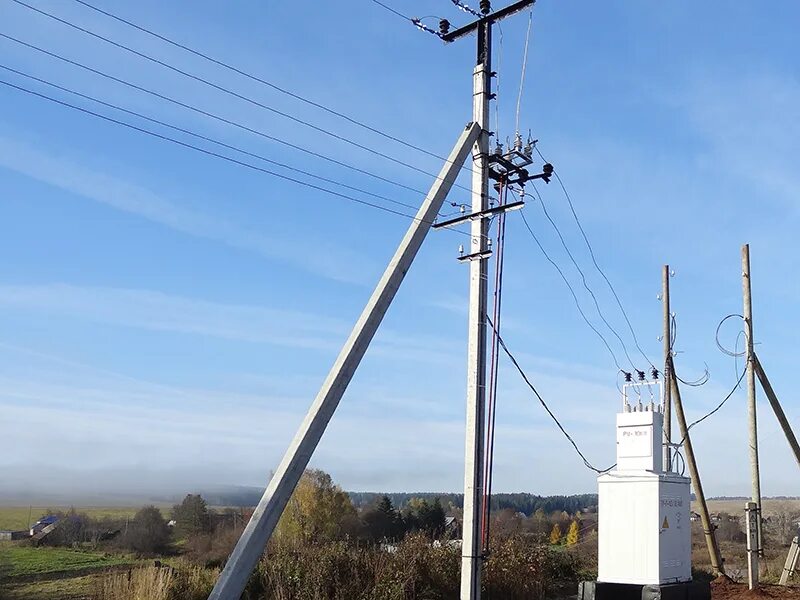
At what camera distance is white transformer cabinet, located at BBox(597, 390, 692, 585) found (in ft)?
38.2

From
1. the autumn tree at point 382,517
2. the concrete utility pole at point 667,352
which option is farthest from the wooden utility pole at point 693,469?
the autumn tree at point 382,517

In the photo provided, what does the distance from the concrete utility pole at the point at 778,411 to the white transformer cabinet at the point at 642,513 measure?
357 inches

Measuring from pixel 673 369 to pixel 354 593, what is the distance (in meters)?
10.3

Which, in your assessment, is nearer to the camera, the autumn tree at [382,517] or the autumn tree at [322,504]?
the autumn tree at [322,504]

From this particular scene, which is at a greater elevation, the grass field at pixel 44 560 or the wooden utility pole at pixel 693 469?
the wooden utility pole at pixel 693 469

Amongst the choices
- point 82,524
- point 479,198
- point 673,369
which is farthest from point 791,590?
point 82,524

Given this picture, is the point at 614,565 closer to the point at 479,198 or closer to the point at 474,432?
the point at 474,432

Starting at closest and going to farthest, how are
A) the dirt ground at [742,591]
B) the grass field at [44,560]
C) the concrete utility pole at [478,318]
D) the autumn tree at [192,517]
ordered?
the concrete utility pole at [478,318]
the grass field at [44,560]
the dirt ground at [742,591]
the autumn tree at [192,517]

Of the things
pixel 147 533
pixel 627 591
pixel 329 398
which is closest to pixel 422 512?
pixel 147 533

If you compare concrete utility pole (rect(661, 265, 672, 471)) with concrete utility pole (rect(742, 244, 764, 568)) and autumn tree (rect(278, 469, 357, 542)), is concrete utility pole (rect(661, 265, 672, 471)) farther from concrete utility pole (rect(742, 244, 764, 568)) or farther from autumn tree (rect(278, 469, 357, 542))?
autumn tree (rect(278, 469, 357, 542))

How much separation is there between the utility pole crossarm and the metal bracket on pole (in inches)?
75.0

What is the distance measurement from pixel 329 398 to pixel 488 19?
6.57 m

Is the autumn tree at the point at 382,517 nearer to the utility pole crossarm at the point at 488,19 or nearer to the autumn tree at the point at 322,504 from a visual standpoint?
the autumn tree at the point at 322,504

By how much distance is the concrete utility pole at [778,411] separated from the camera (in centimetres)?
2022
